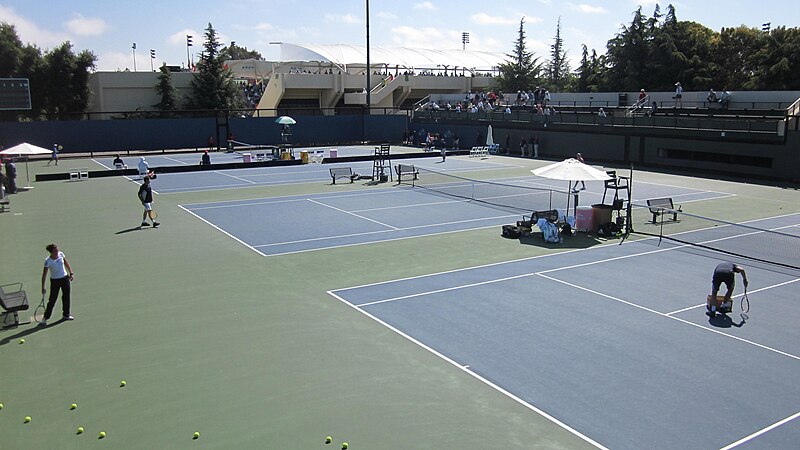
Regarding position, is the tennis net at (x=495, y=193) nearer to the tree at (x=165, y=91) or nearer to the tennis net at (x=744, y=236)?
the tennis net at (x=744, y=236)

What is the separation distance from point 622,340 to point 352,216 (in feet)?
43.6

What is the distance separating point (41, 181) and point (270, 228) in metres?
19.0

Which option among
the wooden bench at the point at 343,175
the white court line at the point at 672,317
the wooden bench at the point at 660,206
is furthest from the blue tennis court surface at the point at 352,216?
the white court line at the point at 672,317

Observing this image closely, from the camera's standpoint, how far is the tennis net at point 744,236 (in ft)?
57.3

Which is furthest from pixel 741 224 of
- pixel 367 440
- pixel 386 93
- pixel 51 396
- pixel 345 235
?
pixel 386 93

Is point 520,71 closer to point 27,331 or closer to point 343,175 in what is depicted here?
point 343,175

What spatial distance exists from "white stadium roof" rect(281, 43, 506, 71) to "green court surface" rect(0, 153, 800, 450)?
232 feet

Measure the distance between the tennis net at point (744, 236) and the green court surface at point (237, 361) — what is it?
14.2ft

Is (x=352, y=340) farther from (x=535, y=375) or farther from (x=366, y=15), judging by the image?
(x=366, y=15)

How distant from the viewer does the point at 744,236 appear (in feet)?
65.0

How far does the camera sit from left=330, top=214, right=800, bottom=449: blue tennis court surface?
28.5 ft

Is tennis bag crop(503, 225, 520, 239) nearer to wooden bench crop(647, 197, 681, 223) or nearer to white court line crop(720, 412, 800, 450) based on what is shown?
wooden bench crop(647, 197, 681, 223)

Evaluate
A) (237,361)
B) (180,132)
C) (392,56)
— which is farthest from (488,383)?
(392,56)

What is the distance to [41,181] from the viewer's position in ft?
112
